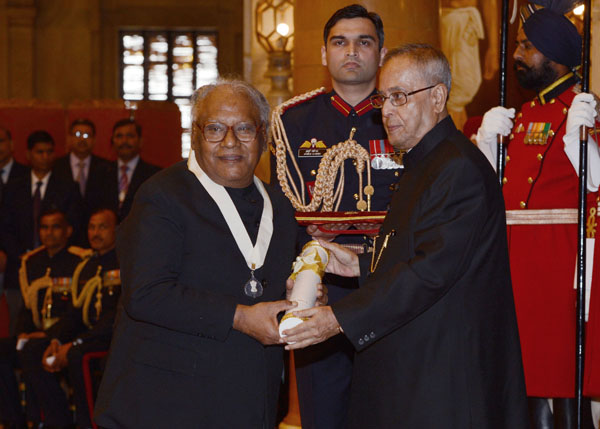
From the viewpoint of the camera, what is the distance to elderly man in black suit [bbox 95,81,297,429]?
2.81 metres

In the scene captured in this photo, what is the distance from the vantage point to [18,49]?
17.8 m

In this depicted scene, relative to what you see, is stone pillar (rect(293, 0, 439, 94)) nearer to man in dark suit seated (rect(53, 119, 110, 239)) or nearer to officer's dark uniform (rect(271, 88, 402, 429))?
officer's dark uniform (rect(271, 88, 402, 429))

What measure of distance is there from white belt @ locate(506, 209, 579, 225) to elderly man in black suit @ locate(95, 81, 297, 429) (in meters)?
1.58

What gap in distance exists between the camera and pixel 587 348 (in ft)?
13.9

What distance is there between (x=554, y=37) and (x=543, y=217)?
790 millimetres

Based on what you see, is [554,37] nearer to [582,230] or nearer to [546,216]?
[546,216]

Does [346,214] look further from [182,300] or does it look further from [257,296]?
[182,300]

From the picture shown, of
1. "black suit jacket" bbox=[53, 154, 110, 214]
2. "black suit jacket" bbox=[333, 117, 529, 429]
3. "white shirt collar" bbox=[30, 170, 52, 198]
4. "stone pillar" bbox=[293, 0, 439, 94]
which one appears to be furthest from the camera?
"black suit jacket" bbox=[53, 154, 110, 214]

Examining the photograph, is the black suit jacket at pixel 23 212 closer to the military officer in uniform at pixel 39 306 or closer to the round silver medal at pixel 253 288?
the military officer in uniform at pixel 39 306

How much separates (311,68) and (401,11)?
0.62 meters

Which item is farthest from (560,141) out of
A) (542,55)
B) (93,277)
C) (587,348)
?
(93,277)

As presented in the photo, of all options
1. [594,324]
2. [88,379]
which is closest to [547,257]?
[594,324]

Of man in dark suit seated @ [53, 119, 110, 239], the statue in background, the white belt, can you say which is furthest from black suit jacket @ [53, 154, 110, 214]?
the white belt

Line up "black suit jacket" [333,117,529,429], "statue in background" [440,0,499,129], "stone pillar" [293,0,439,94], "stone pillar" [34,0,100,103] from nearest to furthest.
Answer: "black suit jacket" [333,117,529,429]
"stone pillar" [293,0,439,94]
"statue in background" [440,0,499,129]
"stone pillar" [34,0,100,103]
